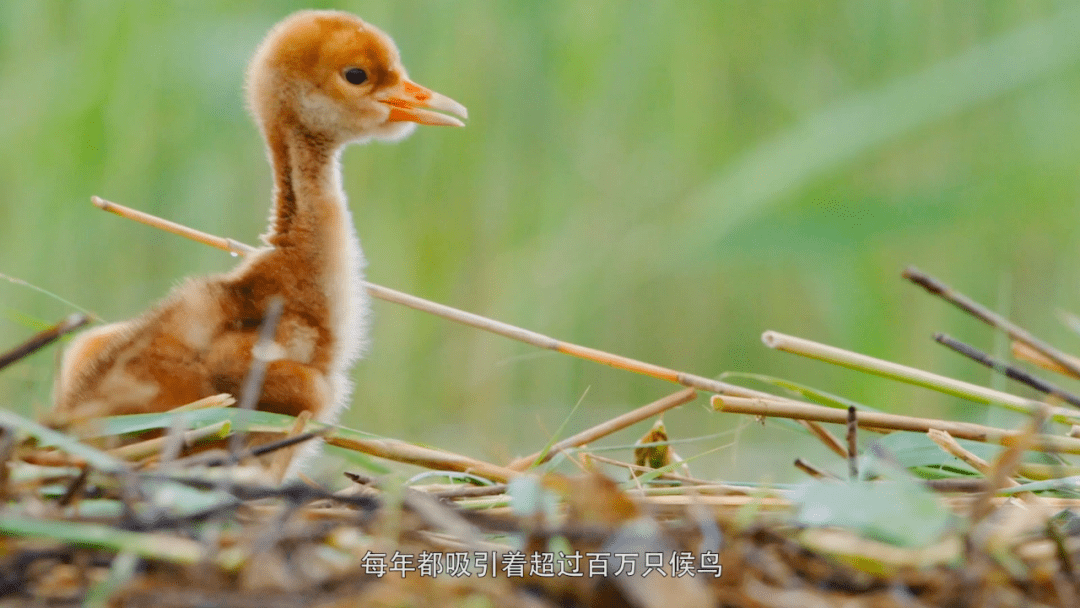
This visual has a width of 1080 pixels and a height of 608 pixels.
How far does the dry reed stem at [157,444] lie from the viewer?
1.33 m

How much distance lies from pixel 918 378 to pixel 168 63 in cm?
263

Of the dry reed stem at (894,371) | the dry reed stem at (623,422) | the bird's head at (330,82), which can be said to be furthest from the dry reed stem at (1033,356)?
the bird's head at (330,82)

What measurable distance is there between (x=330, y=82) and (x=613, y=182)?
200cm

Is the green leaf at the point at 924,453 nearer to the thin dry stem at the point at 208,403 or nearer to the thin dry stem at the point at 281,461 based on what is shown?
the thin dry stem at the point at 281,461

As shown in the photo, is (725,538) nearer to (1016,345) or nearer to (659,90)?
(1016,345)

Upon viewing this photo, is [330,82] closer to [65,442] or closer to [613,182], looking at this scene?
[65,442]

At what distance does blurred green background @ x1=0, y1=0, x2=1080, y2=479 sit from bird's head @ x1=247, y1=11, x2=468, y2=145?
146cm

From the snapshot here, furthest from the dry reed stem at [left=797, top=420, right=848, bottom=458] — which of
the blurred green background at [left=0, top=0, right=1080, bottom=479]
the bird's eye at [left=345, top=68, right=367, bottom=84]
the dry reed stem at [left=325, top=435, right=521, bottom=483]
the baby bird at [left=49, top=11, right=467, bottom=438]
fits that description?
the blurred green background at [left=0, top=0, right=1080, bottom=479]

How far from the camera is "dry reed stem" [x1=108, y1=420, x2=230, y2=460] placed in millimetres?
1331

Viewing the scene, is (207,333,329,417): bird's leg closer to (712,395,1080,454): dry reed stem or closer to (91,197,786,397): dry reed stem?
(91,197,786,397): dry reed stem

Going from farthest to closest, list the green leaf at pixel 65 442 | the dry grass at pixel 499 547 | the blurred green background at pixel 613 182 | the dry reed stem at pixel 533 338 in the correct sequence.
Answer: the blurred green background at pixel 613 182 < the dry reed stem at pixel 533 338 < the green leaf at pixel 65 442 < the dry grass at pixel 499 547

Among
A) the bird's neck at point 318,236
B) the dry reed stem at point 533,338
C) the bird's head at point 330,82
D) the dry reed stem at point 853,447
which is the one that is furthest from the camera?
the bird's head at point 330,82

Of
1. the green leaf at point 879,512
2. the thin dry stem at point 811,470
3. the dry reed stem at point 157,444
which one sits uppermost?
the thin dry stem at point 811,470

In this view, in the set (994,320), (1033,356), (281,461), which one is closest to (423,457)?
(281,461)
